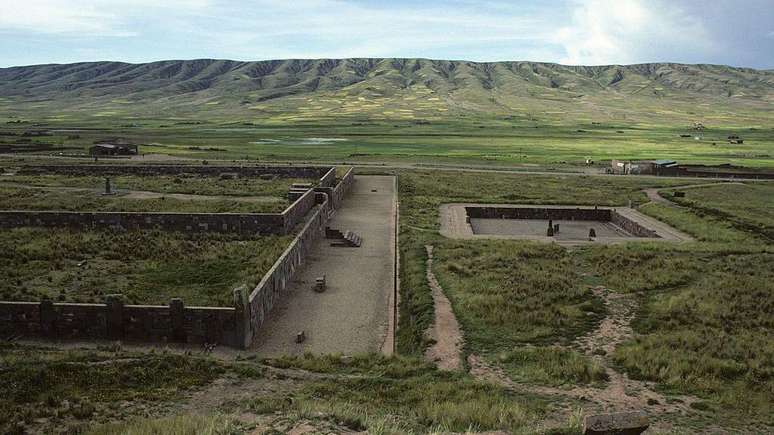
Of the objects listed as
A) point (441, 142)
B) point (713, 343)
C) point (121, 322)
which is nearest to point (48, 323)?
point (121, 322)

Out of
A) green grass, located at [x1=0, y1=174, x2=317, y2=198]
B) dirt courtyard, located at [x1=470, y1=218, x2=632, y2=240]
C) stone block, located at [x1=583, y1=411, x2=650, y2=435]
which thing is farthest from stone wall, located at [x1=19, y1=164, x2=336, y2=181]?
stone block, located at [x1=583, y1=411, x2=650, y2=435]

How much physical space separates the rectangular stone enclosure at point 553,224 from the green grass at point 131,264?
44.0 ft

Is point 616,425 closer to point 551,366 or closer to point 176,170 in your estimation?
point 551,366

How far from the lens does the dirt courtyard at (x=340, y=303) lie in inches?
728

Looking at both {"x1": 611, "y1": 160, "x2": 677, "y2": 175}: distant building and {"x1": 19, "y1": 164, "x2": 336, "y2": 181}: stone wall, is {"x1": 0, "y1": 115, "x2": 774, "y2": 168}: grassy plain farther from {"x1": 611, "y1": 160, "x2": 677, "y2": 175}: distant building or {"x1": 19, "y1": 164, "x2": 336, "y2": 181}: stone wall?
{"x1": 19, "y1": 164, "x2": 336, "y2": 181}: stone wall

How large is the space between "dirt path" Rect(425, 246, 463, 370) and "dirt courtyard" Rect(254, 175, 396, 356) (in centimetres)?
172

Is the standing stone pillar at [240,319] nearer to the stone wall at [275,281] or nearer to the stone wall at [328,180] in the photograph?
the stone wall at [275,281]

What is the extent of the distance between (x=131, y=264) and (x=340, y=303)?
401 inches

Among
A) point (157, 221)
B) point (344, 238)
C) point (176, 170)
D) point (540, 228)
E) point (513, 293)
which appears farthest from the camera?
point (176, 170)

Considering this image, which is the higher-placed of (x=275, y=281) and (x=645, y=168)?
(x=645, y=168)

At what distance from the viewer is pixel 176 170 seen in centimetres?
5988

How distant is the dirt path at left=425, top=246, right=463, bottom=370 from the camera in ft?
54.6

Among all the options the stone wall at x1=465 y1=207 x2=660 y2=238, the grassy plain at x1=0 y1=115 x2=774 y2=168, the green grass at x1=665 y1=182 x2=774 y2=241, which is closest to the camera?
the green grass at x1=665 y1=182 x2=774 y2=241

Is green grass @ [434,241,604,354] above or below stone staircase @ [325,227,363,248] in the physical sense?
below
